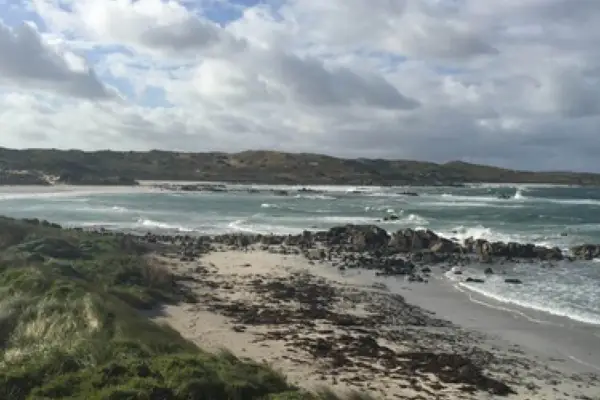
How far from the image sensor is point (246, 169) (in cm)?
15975

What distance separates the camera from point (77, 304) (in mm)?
12508

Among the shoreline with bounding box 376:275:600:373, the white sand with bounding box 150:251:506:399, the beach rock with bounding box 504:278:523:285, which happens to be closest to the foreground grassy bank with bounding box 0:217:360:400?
the white sand with bounding box 150:251:506:399

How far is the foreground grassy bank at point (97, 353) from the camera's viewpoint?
8273 millimetres

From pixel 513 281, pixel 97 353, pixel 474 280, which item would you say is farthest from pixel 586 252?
pixel 97 353

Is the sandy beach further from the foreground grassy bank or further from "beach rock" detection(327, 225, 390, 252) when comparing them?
"beach rock" detection(327, 225, 390, 252)

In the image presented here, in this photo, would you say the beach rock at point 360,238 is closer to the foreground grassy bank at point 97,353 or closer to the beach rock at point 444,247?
the beach rock at point 444,247

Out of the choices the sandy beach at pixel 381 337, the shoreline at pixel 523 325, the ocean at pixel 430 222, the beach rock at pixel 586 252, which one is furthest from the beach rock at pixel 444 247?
the shoreline at pixel 523 325

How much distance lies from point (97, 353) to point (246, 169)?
151 m

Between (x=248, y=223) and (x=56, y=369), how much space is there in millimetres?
41172

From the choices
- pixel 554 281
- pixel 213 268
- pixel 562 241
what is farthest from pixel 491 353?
pixel 562 241

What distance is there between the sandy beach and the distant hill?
9678cm

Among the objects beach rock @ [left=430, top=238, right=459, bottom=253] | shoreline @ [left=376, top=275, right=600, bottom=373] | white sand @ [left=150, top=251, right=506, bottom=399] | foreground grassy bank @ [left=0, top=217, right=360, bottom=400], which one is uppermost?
foreground grassy bank @ [left=0, top=217, right=360, bottom=400]

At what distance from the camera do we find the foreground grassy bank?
8273 mm

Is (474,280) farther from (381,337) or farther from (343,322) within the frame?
(381,337)
